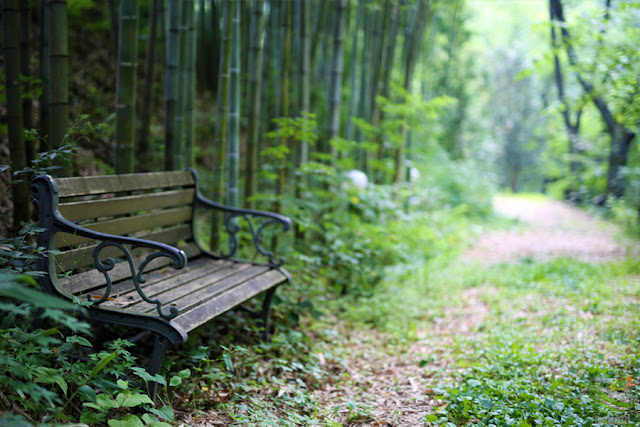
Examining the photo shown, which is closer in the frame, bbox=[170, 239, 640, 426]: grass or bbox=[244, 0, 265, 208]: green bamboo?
bbox=[170, 239, 640, 426]: grass

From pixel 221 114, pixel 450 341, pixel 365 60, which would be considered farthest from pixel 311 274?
pixel 365 60

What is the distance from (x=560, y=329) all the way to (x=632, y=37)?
11.4ft

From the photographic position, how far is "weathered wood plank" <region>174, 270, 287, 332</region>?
75.0 inches

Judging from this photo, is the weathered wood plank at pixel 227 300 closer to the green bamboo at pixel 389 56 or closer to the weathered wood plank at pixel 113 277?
the weathered wood plank at pixel 113 277

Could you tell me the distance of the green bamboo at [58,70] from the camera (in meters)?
2.12

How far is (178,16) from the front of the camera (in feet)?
9.94

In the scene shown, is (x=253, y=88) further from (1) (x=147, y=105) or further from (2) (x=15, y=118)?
(1) (x=147, y=105)

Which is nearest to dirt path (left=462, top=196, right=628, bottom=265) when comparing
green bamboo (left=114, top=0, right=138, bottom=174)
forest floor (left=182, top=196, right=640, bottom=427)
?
forest floor (left=182, top=196, right=640, bottom=427)

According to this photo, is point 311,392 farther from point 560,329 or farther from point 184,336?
point 560,329

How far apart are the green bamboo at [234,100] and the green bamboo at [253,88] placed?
0.81 feet

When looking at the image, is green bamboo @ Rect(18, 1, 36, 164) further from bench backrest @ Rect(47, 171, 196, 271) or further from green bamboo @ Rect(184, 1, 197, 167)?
green bamboo @ Rect(184, 1, 197, 167)

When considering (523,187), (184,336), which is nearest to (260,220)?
(184,336)

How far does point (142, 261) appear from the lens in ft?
7.10

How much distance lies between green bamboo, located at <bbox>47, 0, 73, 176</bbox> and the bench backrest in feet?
0.91
